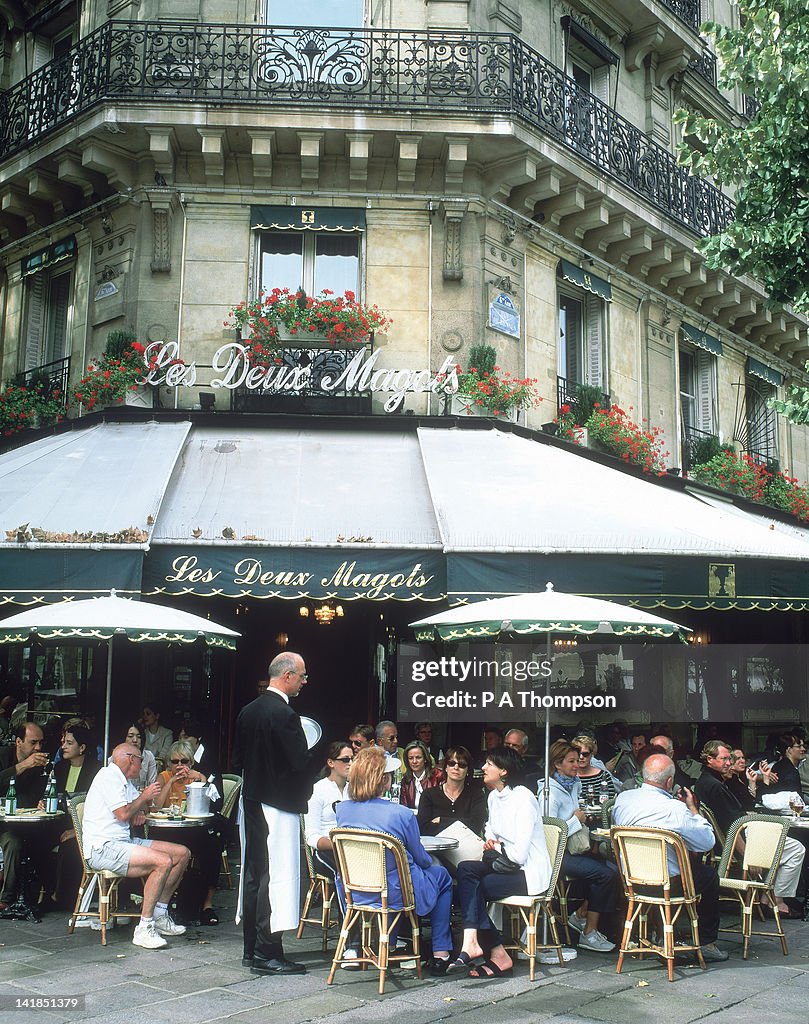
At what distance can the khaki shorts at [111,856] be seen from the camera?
6812 millimetres

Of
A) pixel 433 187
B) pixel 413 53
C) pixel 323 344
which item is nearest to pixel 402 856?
pixel 323 344

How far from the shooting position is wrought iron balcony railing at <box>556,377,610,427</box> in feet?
43.1

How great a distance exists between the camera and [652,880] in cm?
642

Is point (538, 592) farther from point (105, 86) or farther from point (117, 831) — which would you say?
point (105, 86)

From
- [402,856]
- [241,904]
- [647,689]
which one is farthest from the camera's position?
[647,689]

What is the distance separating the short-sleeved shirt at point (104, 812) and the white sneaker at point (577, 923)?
313 centimetres

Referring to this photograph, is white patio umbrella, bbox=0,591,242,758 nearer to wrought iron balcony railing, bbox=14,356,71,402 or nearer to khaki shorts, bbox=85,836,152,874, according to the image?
khaki shorts, bbox=85,836,152,874

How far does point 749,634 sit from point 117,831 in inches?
498

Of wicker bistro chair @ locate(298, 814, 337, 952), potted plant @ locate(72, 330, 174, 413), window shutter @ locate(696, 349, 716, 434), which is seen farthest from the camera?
window shutter @ locate(696, 349, 716, 434)

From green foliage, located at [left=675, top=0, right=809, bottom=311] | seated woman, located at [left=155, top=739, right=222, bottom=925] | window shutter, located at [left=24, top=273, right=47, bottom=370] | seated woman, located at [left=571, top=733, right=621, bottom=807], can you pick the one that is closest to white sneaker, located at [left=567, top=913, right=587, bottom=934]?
seated woman, located at [left=571, top=733, right=621, bottom=807]

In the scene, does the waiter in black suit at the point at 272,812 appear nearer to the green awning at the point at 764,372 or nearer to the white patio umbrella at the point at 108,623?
the white patio umbrella at the point at 108,623

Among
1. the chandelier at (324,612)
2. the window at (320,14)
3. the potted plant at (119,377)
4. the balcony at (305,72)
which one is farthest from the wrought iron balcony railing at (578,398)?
the window at (320,14)

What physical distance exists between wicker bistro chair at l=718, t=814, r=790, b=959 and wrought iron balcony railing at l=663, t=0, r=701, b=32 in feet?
42.5

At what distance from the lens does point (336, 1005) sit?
5.52 m
